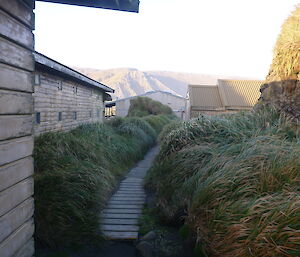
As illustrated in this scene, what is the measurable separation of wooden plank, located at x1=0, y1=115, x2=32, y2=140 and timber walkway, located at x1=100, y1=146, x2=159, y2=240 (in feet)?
8.01

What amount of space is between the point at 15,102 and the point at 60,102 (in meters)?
6.95

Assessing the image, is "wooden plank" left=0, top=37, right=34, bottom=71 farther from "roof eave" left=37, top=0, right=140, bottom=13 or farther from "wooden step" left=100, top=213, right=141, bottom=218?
Result: "wooden step" left=100, top=213, right=141, bottom=218

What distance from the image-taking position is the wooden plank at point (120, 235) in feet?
15.0

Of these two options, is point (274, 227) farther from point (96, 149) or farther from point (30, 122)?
point (96, 149)

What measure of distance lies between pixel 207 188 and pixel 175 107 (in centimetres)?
3743

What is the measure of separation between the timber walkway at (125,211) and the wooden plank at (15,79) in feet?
9.23

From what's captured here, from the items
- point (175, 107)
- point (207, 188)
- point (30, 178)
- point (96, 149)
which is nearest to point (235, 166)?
point (207, 188)

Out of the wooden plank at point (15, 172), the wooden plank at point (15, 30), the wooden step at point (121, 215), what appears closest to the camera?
the wooden plank at point (15, 30)

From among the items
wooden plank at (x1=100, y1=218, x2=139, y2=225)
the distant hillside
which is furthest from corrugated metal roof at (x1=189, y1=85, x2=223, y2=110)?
the distant hillside

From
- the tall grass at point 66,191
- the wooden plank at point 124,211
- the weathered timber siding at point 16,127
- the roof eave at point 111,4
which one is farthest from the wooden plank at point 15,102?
the wooden plank at point 124,211

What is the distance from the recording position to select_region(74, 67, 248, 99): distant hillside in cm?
13338

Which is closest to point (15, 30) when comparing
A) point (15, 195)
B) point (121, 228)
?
point (15, 195)

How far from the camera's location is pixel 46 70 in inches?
320

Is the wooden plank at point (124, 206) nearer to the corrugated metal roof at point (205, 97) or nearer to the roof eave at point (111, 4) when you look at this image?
the roof eave at point (111, 4)
